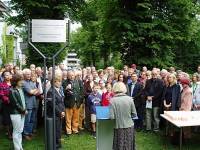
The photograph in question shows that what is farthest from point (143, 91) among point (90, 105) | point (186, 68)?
point (186, 68)

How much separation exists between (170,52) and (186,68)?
12.1 m

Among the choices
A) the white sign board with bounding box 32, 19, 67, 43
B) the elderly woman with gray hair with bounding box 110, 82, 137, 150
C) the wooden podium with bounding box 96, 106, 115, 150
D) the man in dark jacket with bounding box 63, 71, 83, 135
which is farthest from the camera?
the man in dark jacket with bounding box 63, 71, 83, 135

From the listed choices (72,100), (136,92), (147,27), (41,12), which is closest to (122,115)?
(72,100)

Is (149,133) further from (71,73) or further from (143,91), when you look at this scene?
(71,73)

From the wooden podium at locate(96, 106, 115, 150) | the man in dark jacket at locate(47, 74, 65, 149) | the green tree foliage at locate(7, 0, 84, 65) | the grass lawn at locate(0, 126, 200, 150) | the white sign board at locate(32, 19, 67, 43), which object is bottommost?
the grass lawn at locate(0, 126, 200, 150)

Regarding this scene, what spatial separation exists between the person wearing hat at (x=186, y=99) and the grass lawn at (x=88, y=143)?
354 mm

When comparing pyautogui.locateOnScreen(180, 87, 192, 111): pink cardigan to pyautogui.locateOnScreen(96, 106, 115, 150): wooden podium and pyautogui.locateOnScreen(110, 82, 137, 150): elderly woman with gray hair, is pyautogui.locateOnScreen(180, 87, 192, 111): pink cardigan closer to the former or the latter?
pyautogui.locateOnScreen(96, 106, 115, 150): wooden podium

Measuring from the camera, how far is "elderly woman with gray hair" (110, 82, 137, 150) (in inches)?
349

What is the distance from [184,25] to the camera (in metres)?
20.3

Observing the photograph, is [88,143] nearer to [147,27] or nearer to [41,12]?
[147,27]

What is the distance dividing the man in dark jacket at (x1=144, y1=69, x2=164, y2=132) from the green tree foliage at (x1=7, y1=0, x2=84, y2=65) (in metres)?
10.3

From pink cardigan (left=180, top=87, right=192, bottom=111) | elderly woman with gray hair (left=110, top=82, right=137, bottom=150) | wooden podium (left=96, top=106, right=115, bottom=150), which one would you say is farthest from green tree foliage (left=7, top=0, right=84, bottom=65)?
elderly woman with gray hair (left=110, top=82, right=137, bottom=150)

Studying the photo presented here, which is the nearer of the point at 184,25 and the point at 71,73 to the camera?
the point at 71,73

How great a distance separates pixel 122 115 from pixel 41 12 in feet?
46.2
